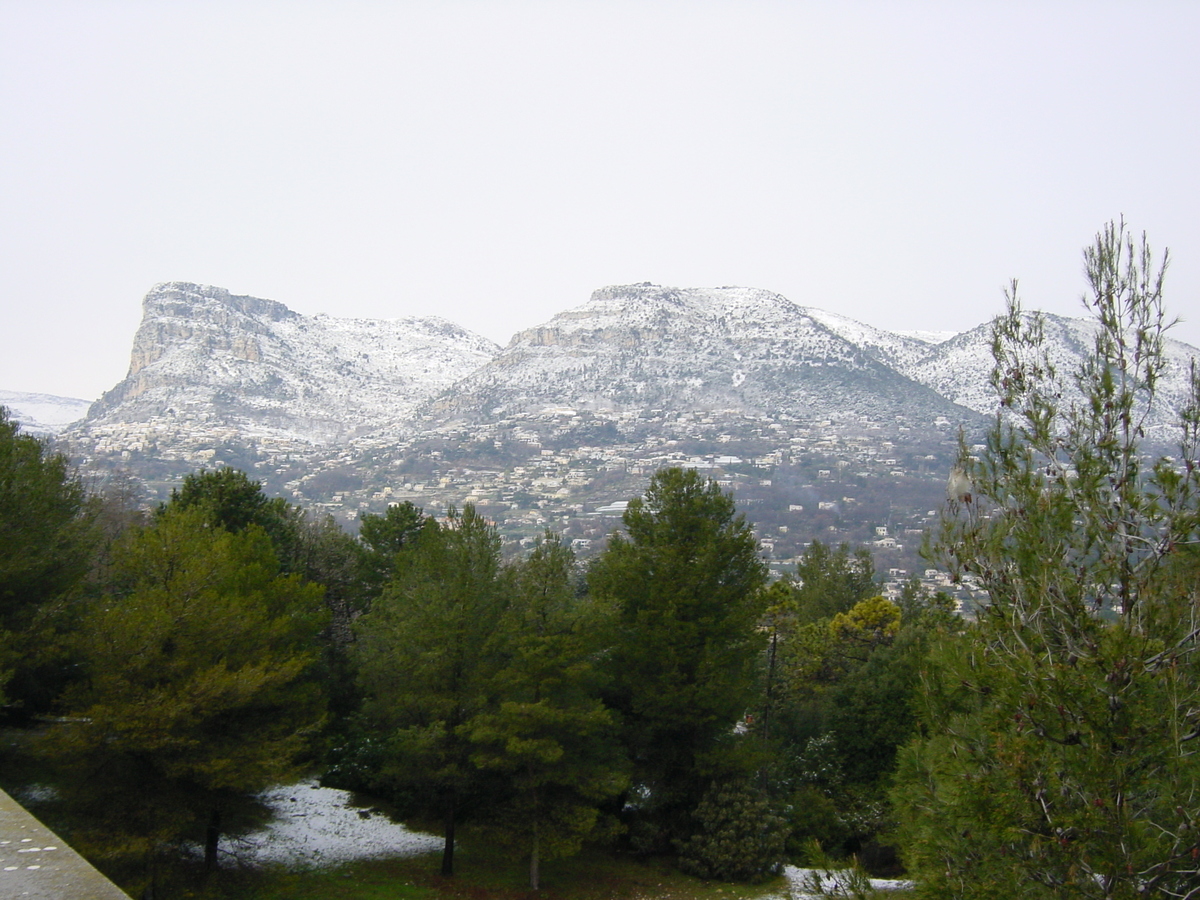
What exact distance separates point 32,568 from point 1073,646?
1757cm

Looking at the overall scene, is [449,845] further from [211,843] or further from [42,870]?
[42,870]

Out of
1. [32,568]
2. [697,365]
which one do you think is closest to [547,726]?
[32,568]

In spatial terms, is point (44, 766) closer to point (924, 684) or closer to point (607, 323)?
point (924, 684)

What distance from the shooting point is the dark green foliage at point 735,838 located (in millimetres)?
17938

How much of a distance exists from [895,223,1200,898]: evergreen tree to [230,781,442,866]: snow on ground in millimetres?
15194

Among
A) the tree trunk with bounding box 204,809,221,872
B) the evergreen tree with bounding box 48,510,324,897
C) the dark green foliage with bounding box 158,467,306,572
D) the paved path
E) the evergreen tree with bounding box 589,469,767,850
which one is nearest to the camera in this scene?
the paved path

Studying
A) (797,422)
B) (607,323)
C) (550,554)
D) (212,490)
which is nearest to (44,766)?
(212,490)

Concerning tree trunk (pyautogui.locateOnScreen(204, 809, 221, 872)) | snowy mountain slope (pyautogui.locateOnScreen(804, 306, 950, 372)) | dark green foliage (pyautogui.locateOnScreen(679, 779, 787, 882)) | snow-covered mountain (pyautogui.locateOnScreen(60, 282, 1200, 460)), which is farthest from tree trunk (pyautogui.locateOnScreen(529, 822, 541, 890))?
snowy mountain slope (pyautogui.locateOnScreen(804, 306, 950, 372))

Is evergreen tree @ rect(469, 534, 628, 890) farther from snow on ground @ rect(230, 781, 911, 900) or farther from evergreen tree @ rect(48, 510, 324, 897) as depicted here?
evergreen tree @ rect(48, 510, 324, 897)

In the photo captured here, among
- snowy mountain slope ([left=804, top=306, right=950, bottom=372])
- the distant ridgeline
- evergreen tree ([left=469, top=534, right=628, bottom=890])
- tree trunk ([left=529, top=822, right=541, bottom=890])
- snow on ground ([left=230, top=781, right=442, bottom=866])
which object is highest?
snowy mountain slope ([left=804, top=306, right=950, bottom=372])

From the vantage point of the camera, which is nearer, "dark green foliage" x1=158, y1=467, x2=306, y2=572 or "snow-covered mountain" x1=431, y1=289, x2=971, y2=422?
"dark green foliage" x1=158, y1=467, x2=306, y2=572

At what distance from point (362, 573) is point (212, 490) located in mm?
7913

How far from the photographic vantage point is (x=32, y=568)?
1551 centimetres

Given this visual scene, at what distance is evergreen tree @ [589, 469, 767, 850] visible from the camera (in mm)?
19469
